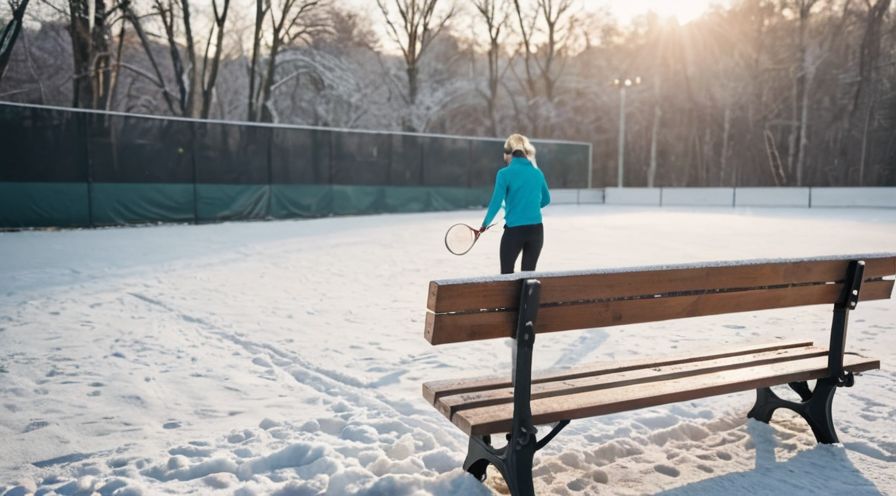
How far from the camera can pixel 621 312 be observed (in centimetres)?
266

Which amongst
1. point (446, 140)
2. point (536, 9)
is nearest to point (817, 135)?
point (536, 9)

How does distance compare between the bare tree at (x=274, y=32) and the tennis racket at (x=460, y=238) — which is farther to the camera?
the bare tree at (x=274, y=32)

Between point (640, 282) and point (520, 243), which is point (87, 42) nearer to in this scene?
point (520, 243)

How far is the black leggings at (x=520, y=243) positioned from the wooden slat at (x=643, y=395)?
2.67 m

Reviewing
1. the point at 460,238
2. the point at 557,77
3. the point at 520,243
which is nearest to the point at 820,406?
the point at 520,243

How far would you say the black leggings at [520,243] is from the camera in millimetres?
5651

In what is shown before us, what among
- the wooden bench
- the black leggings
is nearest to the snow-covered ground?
the wooden bench

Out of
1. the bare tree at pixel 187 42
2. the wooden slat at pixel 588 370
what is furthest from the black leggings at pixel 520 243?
the bare tree at pixel 187 42

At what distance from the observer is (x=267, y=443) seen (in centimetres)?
333

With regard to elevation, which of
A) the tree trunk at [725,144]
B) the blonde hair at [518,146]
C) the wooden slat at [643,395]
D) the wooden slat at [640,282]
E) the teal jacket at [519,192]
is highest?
the tree trunk at [725,144]

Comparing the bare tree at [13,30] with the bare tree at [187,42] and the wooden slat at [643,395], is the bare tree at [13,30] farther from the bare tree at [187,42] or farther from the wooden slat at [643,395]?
the wooden slat at [643,395]

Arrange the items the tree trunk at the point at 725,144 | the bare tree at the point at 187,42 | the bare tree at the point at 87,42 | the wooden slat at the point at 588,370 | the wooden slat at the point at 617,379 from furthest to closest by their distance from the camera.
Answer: the tree trunk at the point at 725,144, the bare tree at the point at 187,42, the bare tree at the point at 87,42, the wooden slat at the point at 588,370, the wooden slat at the point at 617,379

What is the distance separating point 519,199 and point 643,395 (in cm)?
296

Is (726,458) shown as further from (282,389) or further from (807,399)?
(282,389)
